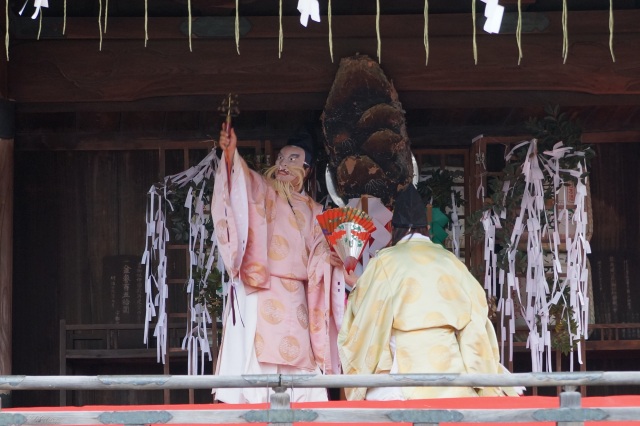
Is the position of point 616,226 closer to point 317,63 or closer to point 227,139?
point 317,63

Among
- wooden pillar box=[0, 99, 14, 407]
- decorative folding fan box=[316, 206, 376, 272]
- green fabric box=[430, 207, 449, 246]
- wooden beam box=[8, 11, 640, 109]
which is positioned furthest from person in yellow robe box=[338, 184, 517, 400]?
wooden pillar box=[0, 99, 14, 407]

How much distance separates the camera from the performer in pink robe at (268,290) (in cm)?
692

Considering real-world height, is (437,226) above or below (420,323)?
above

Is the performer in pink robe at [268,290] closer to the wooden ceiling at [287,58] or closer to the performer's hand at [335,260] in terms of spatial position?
the performer's hand at [335,260]

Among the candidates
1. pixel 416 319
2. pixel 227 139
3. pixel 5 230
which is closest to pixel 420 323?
pixel 416 319

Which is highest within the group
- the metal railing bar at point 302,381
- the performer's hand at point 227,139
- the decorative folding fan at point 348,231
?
the performer's hand at point 227,139

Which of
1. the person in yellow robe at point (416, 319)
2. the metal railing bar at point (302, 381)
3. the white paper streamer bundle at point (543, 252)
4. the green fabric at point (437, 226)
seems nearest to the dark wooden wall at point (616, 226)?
the white paper streamer bundle at point (543, 252)

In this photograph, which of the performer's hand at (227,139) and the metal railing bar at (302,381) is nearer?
the metal railing bar at (302,381)

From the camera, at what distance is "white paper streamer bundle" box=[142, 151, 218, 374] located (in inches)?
302

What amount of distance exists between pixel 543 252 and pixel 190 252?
2350 millimetres

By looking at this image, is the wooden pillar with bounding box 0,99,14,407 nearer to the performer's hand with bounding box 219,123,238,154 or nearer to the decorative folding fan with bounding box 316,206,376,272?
the performer's hand with bounding box 219,123,238,154

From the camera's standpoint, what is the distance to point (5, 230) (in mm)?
7148

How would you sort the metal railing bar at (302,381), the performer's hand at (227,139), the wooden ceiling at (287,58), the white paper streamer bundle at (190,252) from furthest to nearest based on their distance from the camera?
1. the white paper streamer bundle at (190,252)
2. the wooden ceiling at (287,58)
3. the performer's hand at (227,139)
4. the metal railing bar at (302,381)

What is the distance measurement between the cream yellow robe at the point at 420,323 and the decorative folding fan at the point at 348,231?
3.20ft
